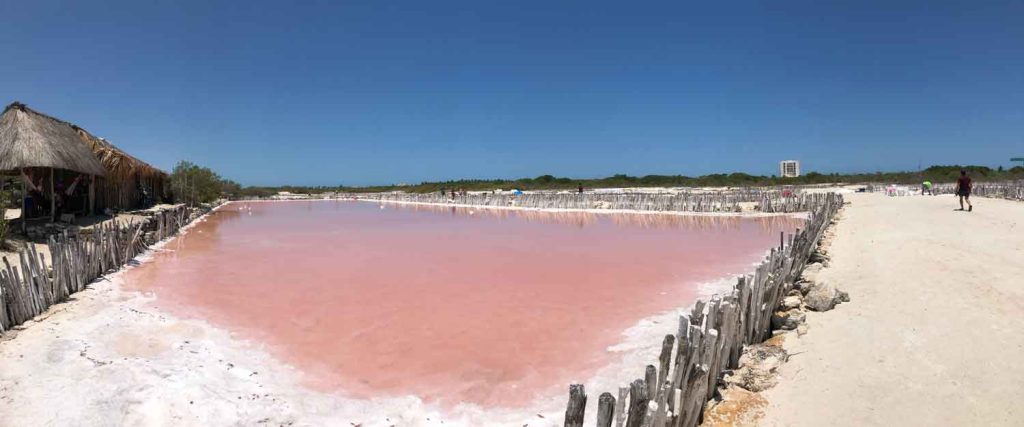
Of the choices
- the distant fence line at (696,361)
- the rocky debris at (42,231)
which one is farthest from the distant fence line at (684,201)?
the rocky debris at (42,231)

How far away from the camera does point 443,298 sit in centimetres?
598

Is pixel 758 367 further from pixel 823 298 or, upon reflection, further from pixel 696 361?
pixel 823 298

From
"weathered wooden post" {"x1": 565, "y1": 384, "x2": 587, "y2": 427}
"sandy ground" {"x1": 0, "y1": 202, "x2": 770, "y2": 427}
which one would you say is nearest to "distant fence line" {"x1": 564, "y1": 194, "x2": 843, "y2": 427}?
"weathered wooden post" {"x1": 565, "y1": 384, "x2": 587, "y2": 427}

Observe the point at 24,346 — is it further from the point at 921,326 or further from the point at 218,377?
the point at 921,326

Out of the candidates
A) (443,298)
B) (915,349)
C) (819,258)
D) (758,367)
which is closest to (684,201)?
(819,258)

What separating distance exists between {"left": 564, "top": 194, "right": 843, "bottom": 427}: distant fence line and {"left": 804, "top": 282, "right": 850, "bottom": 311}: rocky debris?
216mm

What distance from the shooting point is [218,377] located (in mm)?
3621

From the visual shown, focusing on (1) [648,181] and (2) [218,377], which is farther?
(1) [648,181]

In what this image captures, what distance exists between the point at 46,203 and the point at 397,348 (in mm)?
11217

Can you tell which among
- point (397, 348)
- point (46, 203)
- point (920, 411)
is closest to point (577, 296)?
point (397, 348)

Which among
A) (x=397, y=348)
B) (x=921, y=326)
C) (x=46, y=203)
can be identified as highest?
(x=46, y=203)

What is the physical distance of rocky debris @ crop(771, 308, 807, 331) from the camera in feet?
13.0

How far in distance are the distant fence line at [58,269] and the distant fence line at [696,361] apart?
17.1ft

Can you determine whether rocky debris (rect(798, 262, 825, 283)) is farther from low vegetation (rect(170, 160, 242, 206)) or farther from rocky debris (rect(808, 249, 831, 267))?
low vegetation (rect(170, 160, 242, 206))
